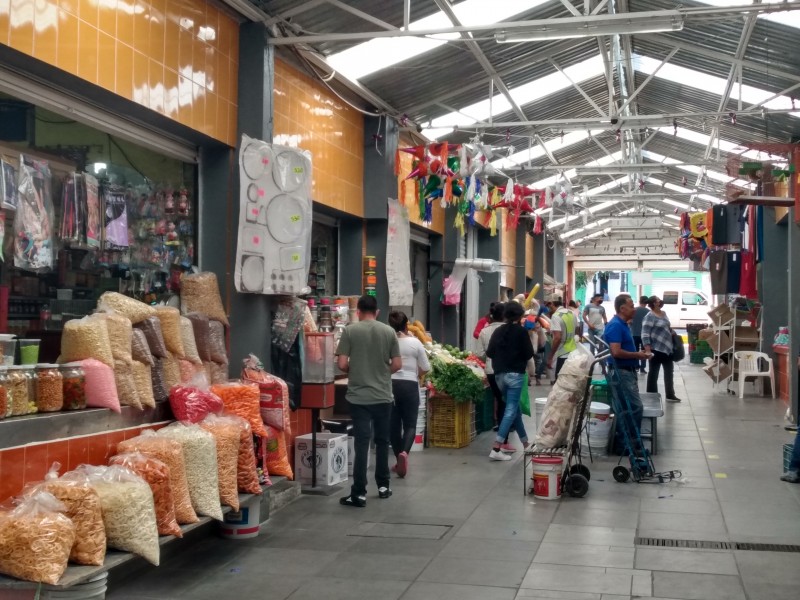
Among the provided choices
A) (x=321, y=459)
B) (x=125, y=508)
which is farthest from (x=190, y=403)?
(x=321, y=459)

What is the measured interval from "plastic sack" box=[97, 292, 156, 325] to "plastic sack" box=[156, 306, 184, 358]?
271mm

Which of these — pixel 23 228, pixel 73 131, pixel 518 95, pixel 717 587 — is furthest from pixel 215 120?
pixel 518 95

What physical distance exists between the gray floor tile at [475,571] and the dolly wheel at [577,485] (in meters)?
2.06

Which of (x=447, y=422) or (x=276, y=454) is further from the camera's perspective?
(x=447, y=422)

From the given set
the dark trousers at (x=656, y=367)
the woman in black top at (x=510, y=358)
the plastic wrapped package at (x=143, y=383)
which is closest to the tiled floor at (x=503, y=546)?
the woman in black top at (x=510, y=358)

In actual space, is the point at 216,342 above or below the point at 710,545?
above

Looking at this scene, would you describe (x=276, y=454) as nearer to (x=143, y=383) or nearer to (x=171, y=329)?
(x=171, y=329)

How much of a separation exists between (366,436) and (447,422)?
10.7 ft

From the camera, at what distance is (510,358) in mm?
9469

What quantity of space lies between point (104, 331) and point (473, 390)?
5555mm

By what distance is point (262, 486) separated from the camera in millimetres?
6355

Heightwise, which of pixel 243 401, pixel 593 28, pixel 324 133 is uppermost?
pixel 593 28

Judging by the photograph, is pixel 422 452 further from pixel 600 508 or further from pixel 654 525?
pixel 654 525

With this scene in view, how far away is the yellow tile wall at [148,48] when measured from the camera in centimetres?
545
